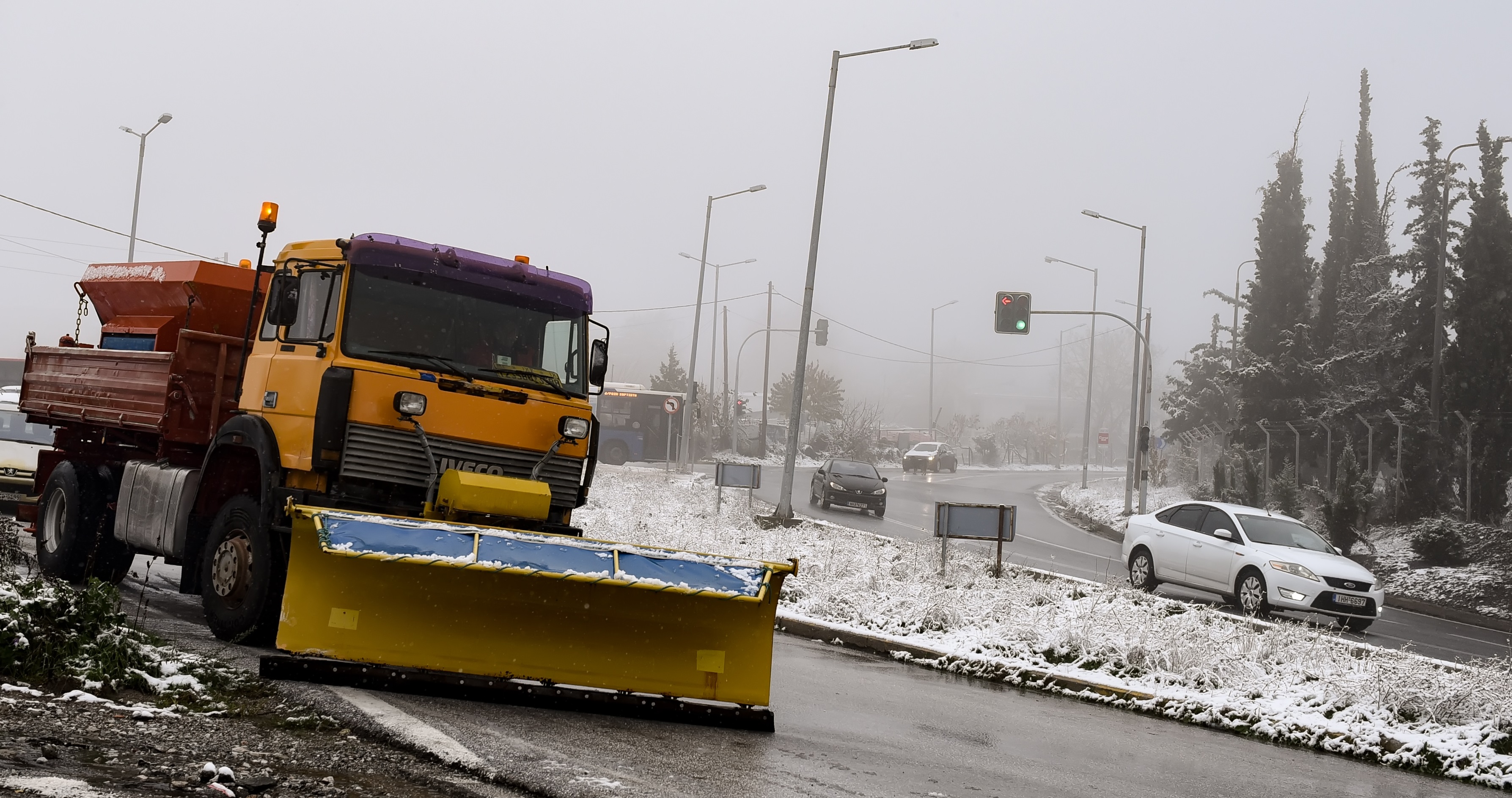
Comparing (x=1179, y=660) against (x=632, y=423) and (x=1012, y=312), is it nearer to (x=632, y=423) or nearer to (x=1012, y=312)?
(x=1012, y=312)

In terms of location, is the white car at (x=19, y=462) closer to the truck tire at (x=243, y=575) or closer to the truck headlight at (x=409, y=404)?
the truck tire at (x=243, y=575)

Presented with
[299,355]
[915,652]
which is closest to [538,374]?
[299,355]

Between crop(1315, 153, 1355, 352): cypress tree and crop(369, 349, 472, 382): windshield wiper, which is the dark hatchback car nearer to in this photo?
crop(1315, 153, 1355, 352): cypress tree

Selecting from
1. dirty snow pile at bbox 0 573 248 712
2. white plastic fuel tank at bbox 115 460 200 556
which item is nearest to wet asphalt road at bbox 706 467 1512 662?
dirty snow pile at bbox 0 573 248 712

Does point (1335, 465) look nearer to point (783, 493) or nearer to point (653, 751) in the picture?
point (783, 493)

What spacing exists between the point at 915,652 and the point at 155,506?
624 cm

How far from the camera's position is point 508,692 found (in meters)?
6.76

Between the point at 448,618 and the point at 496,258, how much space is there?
2.90 metres

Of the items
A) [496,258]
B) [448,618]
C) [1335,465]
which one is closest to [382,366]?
[496,258]

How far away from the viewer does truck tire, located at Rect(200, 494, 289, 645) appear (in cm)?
788

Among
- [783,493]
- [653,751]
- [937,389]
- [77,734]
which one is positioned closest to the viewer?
[77,734]

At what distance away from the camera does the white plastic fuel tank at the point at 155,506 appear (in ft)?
29.8

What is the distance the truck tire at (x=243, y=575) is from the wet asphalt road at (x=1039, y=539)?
8864mm

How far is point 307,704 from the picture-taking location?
6.34 meters
